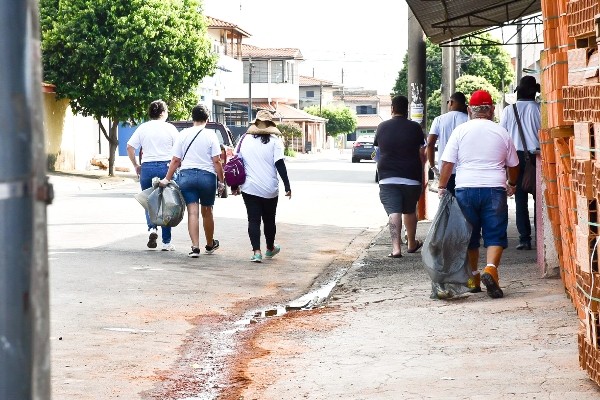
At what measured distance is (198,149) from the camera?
13.0 m

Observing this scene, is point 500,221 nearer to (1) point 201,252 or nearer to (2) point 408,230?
(2) point 408,230

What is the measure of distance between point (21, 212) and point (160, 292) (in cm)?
815

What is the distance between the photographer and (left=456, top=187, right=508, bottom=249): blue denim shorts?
9430 millimetres

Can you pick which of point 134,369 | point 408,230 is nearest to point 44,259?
point 134,369

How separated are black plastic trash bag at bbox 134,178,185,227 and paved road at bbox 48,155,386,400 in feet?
1.50

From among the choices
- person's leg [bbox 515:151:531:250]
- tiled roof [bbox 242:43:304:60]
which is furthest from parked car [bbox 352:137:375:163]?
Result: person's leg [bbox 515:151:531:250]

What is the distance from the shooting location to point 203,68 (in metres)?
40.1

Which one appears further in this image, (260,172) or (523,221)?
(523,221)

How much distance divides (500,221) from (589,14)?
400 centimetres

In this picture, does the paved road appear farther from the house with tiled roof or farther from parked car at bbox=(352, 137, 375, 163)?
the house with tiled roof

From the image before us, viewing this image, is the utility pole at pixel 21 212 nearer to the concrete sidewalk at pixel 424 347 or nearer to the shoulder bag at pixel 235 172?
the concrete sidewalk at pixel 424 347

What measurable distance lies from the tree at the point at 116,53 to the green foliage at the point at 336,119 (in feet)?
268

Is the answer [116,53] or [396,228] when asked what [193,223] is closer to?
[396,228]

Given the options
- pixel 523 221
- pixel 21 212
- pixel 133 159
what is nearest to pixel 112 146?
pixel 133 159
